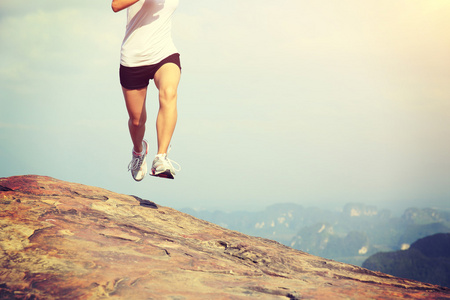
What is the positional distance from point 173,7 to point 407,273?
204 ft

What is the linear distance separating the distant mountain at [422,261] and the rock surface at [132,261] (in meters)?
56.6

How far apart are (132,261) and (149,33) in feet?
11.9

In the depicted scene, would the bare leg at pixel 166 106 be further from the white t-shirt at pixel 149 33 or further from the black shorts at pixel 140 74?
the white t-shirt at pixel 149 33

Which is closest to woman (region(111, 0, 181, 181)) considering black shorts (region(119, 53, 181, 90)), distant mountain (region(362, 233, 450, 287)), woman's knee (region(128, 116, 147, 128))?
black shorts (region(119, 53, 181, 90))

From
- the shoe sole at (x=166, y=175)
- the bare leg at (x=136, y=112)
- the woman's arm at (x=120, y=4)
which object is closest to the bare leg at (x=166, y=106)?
the shoe sole at (x=166, y=175)

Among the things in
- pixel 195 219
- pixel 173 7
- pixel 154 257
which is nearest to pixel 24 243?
pixel 154 257

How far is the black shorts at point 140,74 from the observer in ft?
19.3

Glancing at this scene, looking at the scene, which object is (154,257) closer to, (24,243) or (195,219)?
(24,243)

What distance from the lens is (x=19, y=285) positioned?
276cm

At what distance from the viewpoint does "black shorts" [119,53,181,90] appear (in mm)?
5875

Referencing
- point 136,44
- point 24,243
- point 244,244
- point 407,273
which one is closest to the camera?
point 24,243

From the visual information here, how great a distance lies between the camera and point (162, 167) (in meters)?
5.49

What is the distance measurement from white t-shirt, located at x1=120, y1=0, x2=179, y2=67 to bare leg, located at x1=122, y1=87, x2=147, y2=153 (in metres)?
0.52

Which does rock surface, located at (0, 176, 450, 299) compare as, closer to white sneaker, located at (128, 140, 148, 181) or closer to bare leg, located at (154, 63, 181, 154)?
bare leg, located at (154, 63, 181, 154)
